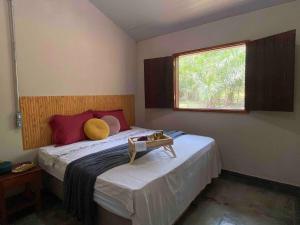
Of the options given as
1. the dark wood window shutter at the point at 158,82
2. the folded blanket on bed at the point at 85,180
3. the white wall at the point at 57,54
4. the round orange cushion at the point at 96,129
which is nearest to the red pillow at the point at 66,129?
the round orange cushion at the point at 96,129

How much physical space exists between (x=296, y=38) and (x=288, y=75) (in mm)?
449

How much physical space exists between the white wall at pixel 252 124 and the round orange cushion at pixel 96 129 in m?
1.27

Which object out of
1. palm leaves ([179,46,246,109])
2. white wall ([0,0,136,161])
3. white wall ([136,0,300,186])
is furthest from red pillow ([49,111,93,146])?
palm leaves ([179,46,246,109])

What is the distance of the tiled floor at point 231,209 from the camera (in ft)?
6.19

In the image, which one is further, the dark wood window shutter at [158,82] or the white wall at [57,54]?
the dark wood window shutter at [158,82]

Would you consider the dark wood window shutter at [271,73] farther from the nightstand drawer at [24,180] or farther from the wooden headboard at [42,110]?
the nightstand drawer at [24,180]

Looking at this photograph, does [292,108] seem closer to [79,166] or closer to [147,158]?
[147,158]

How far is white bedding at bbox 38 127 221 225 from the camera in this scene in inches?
53.1

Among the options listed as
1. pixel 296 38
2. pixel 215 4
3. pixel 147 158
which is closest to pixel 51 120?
pixel 147 158

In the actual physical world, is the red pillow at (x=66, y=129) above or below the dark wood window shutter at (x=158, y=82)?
below

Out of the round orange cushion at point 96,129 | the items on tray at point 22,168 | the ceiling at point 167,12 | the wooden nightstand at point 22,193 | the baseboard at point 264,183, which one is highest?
the ceiling at point 167,12

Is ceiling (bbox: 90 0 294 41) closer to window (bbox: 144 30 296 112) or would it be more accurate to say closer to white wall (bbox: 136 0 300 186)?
white wall (bbox: 136 0 300 186)

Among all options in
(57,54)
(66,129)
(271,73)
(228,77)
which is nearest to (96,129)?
(66,129)

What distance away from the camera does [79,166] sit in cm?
173
